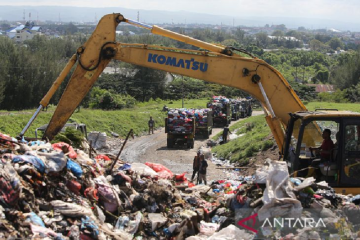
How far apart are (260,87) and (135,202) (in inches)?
152

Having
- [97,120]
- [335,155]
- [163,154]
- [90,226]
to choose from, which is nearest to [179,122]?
[163,154]

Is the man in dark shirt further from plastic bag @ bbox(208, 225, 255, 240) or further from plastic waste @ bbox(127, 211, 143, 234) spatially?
plastic waste @ bbox(127, 211, 143, 234)

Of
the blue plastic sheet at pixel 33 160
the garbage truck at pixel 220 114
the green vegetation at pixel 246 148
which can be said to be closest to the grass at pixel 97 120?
the garbage truck at pixel 220 114

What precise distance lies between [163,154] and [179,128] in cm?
219

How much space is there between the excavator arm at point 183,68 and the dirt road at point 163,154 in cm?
642

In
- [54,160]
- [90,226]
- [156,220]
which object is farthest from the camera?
[156,220]

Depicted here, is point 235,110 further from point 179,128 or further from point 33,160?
point 33,160

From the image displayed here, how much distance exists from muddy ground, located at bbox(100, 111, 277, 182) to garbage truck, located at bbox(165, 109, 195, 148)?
1.34ft

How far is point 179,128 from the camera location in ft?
81.6

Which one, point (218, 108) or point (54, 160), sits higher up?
point (54, 160)

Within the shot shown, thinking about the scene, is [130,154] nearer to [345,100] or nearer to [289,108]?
[289,108]

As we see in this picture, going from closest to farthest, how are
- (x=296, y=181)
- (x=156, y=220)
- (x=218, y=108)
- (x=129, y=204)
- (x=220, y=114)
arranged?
(x=296, y=181) → (x=156, y=220) → (x=129, y=204) → (x=220, y=114) → (x=218, y=108)

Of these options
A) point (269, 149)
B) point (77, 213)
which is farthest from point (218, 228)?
point (269, 149)

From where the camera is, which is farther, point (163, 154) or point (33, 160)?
point (163, 154)
